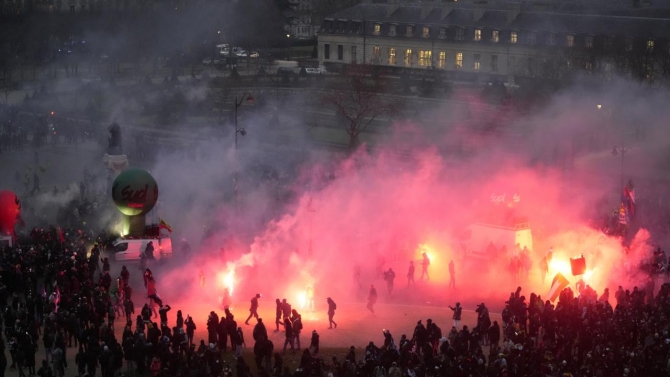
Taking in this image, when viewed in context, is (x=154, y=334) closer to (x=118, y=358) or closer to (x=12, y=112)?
(x=118, y=358)

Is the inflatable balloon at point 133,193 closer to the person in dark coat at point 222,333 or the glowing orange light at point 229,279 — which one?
the glowing orange light at point 229,279

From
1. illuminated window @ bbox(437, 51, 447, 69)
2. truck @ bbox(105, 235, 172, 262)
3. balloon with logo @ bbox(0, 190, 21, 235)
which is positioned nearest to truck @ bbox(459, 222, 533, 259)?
truck @ bbox(105, 235, 172, 262)

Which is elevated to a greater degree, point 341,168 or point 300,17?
point 300,17

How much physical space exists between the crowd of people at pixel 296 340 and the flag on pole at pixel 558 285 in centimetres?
59

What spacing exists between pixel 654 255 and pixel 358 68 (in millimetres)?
39265

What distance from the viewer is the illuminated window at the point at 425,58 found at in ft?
275

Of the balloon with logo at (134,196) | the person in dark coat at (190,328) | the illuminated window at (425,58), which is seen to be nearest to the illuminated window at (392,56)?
the illuminated window at (425,58)

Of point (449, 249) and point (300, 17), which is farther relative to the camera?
point (300, 17)

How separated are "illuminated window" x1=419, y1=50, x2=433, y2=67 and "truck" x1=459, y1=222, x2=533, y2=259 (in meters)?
47.6

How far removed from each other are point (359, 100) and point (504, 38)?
20.7 m

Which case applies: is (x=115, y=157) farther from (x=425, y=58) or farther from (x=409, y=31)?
(x=409, y=31)

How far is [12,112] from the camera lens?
62312 millimetres

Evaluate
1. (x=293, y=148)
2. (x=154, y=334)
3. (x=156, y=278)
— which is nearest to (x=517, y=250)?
(x=156, y=278)

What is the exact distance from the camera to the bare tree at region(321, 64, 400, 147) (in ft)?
195
